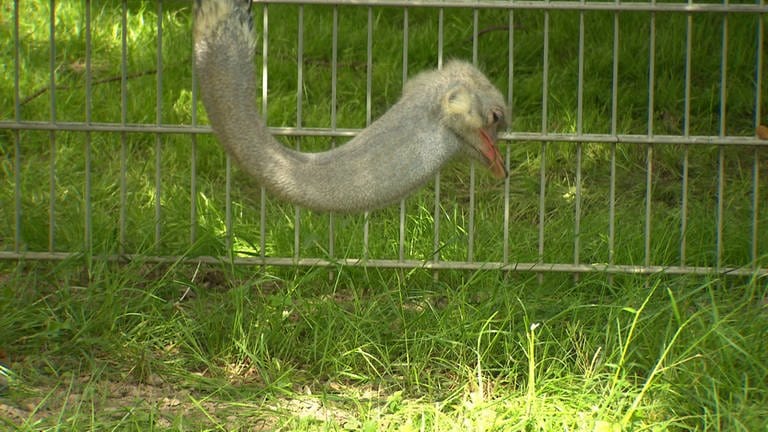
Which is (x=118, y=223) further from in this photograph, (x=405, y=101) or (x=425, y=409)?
(x=405, y=101)

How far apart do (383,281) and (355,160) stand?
175cm

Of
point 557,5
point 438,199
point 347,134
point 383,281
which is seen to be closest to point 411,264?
point 383,281

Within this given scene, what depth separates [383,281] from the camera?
4.09m

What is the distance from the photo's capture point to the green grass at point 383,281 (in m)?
3.36

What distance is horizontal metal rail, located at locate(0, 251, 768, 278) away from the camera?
4.04 m

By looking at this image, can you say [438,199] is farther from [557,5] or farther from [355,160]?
[355,160]

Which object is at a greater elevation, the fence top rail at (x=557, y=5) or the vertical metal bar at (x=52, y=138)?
the fence top rail at (x=557, y=5)

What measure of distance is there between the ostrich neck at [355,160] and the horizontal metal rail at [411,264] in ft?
5.42

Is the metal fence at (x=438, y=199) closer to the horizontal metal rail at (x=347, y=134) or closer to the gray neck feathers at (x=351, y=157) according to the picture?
the horizontal metal rail at (x=347, y=134)

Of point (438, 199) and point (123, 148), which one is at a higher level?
point (123, 148)

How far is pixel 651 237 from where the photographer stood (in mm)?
4395

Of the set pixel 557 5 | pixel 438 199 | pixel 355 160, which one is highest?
pixel 557 5

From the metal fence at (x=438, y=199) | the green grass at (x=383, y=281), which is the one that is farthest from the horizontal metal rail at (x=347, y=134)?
the green grass at (x=383, y=281)

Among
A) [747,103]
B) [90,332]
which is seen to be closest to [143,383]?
[90,332]
